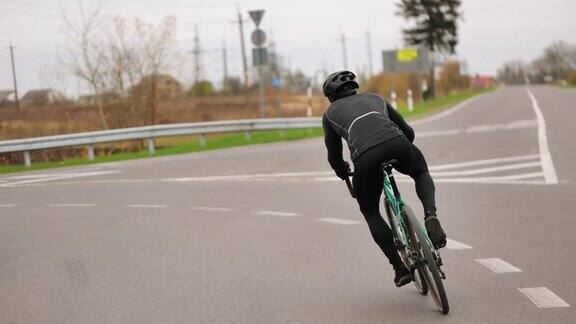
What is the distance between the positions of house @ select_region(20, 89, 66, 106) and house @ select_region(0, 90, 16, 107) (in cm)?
41

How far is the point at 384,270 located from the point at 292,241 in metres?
1.94

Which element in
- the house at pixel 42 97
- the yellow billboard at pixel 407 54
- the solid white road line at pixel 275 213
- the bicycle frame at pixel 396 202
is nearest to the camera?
the bicycle frame at pixel 396 202

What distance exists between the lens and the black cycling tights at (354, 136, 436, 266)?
215 inches

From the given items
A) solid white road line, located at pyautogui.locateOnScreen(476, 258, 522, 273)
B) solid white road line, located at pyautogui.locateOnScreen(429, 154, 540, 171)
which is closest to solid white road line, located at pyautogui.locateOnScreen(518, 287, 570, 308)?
solid white road line, located at pyautogui.locateOnScreen(476, 258, 522, 273)

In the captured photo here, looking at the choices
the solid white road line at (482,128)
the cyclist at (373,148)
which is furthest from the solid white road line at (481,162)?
the cyclist at (373,148)

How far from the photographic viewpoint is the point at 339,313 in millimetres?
5645

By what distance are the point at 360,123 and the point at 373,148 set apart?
21 centimetres

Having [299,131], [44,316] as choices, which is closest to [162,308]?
[44,316]

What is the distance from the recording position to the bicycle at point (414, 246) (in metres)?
5.25

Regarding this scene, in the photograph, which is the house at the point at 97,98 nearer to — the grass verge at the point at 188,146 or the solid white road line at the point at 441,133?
the grass verge at the point at 188,146

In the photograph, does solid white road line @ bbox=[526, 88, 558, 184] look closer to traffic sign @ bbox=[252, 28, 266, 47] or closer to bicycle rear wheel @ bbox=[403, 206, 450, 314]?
bicycle rear wheel @ bbox=[403, 206, 450, 314]

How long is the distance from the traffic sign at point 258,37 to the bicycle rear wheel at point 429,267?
2192 centimetres

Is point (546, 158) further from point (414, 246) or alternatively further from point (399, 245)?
point (414, 246)

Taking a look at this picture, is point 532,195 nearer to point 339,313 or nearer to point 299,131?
point 339,313
